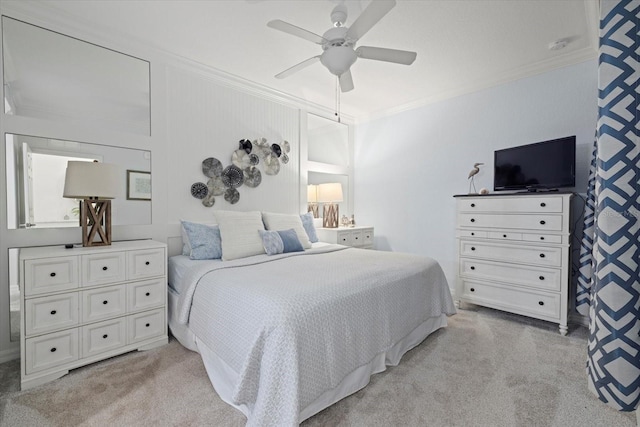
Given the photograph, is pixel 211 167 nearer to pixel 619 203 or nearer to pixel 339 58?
pixel 339 58

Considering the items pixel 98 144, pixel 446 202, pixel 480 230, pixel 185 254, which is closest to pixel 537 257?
pixel 480 230

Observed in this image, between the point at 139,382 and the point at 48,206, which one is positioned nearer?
the point at 139,382

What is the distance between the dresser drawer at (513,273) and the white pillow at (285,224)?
1.79 m

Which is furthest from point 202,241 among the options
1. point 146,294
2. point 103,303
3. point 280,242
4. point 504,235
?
point 504,235

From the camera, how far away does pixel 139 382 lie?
74.7 inches

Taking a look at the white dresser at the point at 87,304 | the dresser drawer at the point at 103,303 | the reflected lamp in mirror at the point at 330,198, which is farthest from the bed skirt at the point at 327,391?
the reflected lamp in mirror at the point at 330,198

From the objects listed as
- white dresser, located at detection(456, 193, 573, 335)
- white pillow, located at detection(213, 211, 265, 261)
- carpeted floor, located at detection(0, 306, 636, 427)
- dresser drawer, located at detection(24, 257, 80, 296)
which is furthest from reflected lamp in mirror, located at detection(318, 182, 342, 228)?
dresser drawer, located at detection(24, 257, 80, 296)

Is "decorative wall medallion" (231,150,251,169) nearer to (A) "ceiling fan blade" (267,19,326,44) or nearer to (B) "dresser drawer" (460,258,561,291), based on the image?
(A) "ceiling fan blade" (267,19,326,44)

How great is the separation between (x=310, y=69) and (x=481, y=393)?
3194 millimetres

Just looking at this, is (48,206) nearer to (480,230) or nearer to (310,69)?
(310,69)

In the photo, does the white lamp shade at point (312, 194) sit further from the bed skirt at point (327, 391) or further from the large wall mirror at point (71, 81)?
the bed skirt at point (327, 391)

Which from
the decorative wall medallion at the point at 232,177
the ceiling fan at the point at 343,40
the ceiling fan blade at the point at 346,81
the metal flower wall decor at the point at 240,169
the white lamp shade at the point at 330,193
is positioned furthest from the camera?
the white lamp shade at the point at 330,193

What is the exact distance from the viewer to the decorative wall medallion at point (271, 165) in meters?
3.71

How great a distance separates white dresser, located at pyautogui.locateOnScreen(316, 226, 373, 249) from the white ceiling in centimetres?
188
